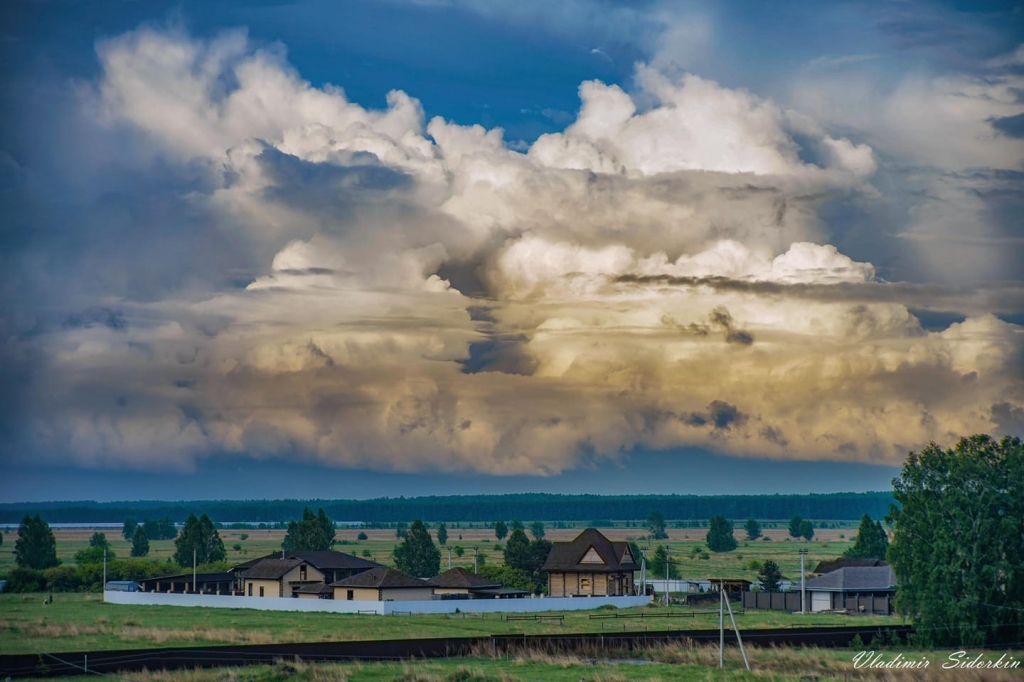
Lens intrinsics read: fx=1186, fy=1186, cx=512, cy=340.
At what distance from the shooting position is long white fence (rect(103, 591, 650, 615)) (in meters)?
85.6

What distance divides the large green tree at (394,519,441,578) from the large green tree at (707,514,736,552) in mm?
78131

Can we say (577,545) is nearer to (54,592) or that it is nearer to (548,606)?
(548,606)

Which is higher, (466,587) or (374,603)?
(466,587)

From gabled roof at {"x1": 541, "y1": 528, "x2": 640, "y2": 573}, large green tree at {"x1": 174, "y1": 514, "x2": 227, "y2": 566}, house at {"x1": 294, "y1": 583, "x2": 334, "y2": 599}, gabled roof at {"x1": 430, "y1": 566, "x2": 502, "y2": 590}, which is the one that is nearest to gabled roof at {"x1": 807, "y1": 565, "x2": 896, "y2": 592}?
gabled roof at {"x1": 541, "y1": 528, "x2": 640, "y2": 573}

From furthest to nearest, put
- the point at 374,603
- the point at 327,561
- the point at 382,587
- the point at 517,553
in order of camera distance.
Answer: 1. the point at 517,553
2. the point at 327,561
3. the point at 382,587
4. the point at 374,603

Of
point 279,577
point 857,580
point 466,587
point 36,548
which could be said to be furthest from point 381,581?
point 36,548

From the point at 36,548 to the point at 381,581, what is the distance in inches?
2188

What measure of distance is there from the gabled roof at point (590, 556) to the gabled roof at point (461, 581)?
10.1 m

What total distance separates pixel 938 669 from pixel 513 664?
15.8 metres

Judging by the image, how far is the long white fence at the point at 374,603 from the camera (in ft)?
281

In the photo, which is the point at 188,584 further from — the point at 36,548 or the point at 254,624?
the point at 254,624

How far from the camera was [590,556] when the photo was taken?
105750 millimetres

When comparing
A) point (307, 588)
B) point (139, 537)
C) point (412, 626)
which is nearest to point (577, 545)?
point (307, 588)

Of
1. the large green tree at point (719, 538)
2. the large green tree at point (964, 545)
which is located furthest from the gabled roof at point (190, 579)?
the large green tree at point (719, 538)
